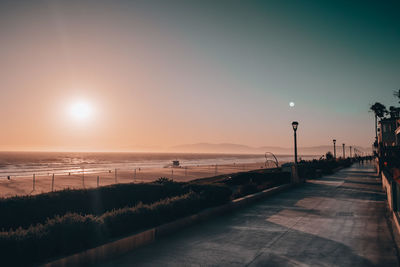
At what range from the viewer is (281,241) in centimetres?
810

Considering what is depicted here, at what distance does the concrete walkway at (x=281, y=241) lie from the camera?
21.9 ft

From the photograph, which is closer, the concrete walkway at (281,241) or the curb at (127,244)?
the curb at (127,244)

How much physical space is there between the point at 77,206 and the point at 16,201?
213 centimetres

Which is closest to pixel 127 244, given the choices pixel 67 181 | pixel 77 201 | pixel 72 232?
pixel 72 232

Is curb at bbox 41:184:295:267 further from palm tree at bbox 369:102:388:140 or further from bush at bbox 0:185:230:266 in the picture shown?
palm tree at bbox 369:102:388:140

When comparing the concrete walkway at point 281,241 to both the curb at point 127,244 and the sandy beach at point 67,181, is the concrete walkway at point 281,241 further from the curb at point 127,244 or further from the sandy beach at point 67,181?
the sandy beach at point 67,181

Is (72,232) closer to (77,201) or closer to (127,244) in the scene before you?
(127,244)

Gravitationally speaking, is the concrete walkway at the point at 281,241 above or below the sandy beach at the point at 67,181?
above

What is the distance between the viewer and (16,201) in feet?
31.8

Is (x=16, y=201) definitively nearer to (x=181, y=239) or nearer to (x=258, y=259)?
(x=181, y=239)

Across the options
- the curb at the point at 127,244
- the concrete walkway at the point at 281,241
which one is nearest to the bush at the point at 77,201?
the curb at the point at 127,244

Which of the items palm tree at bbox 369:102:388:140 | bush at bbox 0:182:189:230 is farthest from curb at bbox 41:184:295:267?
palm tree at bbox 369:102:388:140

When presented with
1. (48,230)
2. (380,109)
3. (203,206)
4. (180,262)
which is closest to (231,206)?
(203,206)

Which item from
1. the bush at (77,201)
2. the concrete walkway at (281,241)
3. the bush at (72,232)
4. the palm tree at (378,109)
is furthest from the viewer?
the palm tree at (378,109)
